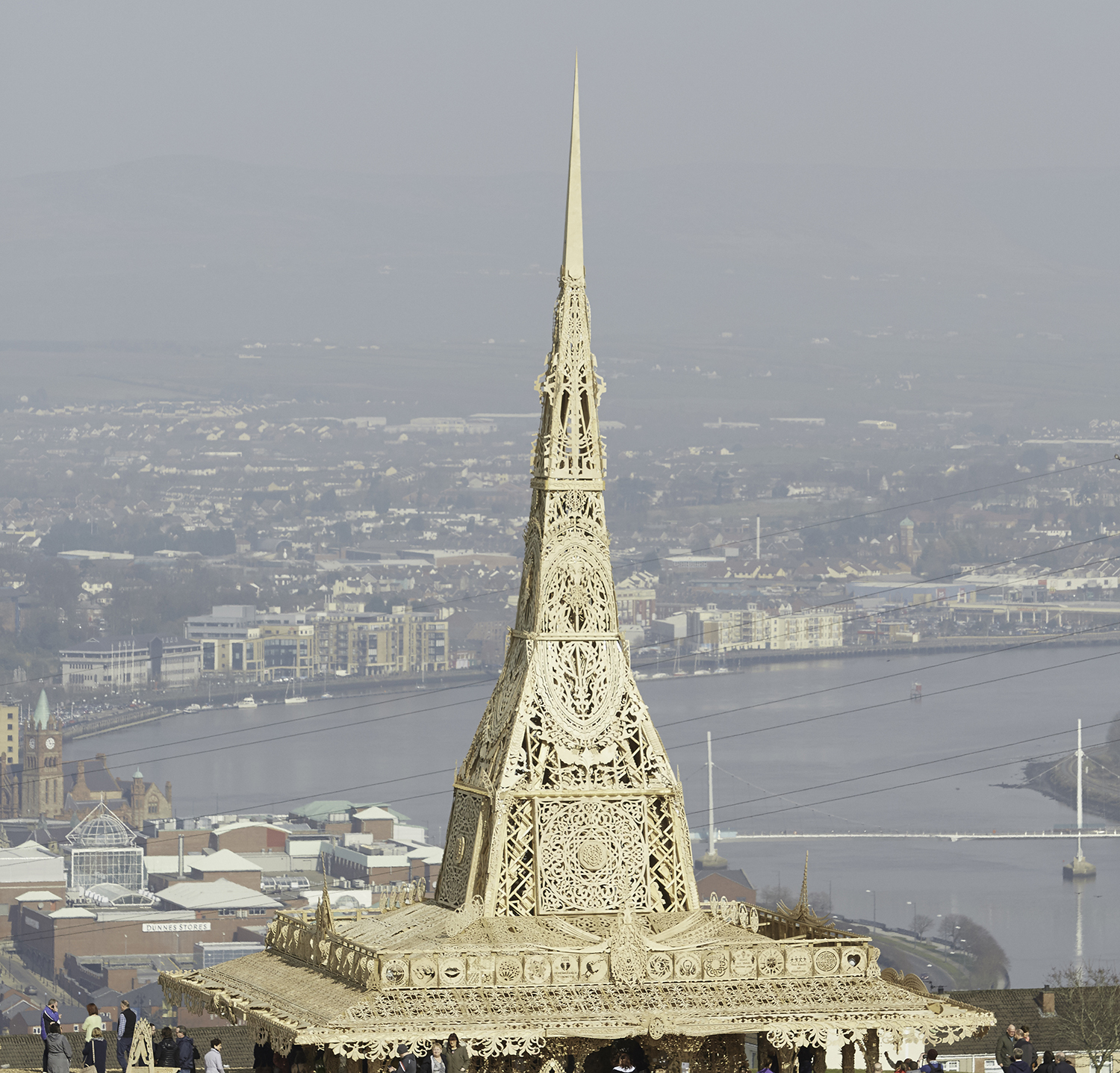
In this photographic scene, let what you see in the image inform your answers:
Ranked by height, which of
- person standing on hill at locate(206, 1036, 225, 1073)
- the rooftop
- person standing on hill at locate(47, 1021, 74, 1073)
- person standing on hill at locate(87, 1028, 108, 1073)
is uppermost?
person standing on hill at locate(47, 1021, 74, 1073)

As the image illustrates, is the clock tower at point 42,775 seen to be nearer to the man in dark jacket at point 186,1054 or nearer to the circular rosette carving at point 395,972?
the man in dark jacket at point 186,1054

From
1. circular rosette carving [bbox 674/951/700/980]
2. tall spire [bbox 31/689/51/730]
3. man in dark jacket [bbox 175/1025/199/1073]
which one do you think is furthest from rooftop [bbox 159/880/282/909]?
circular rosette carving [bbox 674/951/700/980]

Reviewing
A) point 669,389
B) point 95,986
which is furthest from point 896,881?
point 669,389

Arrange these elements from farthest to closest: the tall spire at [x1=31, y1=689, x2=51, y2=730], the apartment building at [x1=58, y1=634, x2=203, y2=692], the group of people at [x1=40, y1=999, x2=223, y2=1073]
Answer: the apartment building at [x1=58, y1=634, x2=203, y2=692] < the tall spire at [x1=31, y1=689, x2=51, y2=730] < the group of people at [x1=40, y1=999, x2=223, y2=1073]

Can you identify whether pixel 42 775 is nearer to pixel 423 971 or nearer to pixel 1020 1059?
pixel 423 971

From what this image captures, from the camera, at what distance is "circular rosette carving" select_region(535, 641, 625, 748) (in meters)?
19.3

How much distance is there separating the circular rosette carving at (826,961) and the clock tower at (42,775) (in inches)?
6062

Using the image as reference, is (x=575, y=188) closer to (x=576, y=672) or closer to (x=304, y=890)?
(x=576, y=672)

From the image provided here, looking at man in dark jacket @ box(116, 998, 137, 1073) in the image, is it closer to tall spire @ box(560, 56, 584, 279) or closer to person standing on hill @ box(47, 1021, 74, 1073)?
person standing on hill @ box(47, 1021, 74, 1073)

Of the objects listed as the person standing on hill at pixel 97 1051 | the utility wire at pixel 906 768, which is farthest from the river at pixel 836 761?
the person standing on hill at pixel 97 1051

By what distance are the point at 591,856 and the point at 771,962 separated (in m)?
1.82

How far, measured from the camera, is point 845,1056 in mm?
20391

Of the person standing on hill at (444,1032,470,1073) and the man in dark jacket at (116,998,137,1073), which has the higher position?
the person standing on hill at (444,1032,470,1073)

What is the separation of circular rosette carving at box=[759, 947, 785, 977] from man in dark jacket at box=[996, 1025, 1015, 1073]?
171 centimetres
